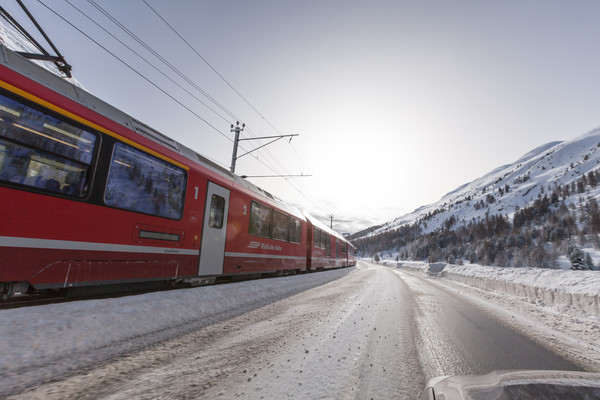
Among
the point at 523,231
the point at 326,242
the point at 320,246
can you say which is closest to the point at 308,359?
the point at 320,246

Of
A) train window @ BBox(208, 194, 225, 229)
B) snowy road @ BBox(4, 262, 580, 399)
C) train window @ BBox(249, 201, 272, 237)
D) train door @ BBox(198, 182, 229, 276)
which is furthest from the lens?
train window @ BBox(249, 201, 272, 237)

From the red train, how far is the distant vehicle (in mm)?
5048

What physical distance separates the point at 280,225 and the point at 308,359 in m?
8.65

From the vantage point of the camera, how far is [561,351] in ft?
12.0

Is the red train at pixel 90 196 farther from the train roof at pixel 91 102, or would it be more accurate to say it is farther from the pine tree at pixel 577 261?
the pine tree at pixel 577 261

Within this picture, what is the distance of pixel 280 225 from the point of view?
1130 cm

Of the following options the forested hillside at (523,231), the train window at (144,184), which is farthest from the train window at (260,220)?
the forested hillside at (523,231)

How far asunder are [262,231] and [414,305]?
5619 mm

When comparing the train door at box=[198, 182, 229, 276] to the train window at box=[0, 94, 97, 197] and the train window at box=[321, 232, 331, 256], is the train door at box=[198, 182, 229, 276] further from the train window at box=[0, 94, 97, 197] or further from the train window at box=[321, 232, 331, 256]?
the train window at box=[321, 232, 331, 256]

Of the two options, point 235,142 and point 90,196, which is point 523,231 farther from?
point 90,196

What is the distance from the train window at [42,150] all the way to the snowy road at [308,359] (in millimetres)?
2993

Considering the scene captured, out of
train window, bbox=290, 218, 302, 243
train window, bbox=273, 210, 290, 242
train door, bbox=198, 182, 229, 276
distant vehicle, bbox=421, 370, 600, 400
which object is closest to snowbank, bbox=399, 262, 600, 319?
distant vehicle, bbox=421, 370, 600, 400

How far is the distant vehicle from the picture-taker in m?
1.09

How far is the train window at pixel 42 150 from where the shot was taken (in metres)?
3.46
